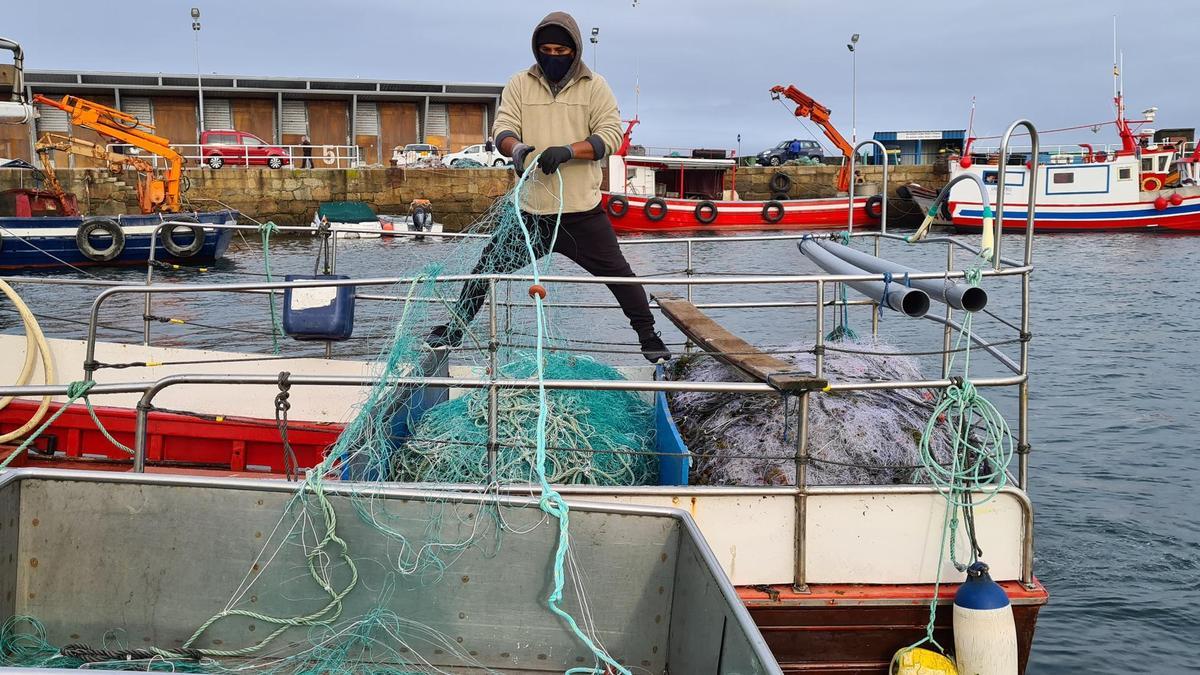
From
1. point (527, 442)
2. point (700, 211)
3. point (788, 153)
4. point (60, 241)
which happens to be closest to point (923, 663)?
point (527, 442)

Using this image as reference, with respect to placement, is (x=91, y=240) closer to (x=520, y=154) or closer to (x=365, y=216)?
(x=365, y=216)

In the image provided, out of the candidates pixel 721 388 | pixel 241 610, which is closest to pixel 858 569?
pixel 721 388

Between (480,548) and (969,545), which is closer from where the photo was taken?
(480,548)

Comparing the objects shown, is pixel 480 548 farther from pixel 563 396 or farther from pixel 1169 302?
pixel 1169 302

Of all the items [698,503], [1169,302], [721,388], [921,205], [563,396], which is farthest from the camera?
[921,205]

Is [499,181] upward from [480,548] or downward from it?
upward

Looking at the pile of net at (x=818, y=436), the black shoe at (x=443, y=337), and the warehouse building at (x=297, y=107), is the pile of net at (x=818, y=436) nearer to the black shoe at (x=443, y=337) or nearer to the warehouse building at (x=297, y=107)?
the black shoe at (x=443, y=337)

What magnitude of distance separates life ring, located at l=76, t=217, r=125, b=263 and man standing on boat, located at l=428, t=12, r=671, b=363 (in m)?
21.4

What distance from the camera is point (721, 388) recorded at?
12.7 feet

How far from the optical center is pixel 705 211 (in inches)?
1560

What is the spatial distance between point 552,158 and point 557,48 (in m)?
0.74

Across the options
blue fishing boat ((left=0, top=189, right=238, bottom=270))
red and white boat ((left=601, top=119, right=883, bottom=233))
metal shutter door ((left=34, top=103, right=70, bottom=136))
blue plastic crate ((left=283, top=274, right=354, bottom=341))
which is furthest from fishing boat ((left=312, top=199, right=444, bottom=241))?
blue plastic crate ((left=283, top=274, right=354, bottom=341))

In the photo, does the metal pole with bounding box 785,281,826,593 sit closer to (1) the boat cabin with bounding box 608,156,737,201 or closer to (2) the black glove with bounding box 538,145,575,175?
(2) the black glove with bounding box 538,145,575,175

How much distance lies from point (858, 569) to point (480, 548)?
5.93 ft
